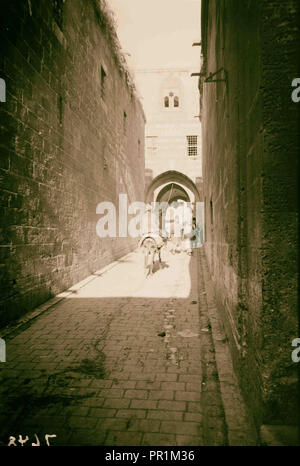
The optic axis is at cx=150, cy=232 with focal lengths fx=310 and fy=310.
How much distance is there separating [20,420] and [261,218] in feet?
8.21

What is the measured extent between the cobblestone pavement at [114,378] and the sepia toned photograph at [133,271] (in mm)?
18

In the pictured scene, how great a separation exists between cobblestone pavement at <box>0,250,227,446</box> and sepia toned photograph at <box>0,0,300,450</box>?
2 cm

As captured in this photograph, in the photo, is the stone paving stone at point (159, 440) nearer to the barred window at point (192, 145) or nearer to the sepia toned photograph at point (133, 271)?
the sepia toned photograph at point (133, 271)

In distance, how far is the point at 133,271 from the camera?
1052 cm

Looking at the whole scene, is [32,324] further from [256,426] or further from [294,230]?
[294,230]

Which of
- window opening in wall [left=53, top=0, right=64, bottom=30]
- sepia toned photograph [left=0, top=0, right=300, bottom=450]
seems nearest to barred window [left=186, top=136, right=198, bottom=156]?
sepia toned photograph [left=0, top=0, right=300, bottom=450]

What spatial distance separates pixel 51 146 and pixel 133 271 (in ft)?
17.3

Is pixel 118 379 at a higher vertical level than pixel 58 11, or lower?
lower

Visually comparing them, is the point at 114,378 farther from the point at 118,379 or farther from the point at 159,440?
the point at 159,440

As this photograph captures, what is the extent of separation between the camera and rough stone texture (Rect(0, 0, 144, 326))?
5.06 metres

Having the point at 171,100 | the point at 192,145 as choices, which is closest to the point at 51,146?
the point at 192,145

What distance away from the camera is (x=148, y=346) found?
165 inches

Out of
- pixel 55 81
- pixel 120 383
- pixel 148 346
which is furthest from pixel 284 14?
pixel 55 81

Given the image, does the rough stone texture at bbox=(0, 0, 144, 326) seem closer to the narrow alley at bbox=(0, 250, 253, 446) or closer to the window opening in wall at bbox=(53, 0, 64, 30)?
the window opening in wall at bbox=(53, 0, 64, 30)
